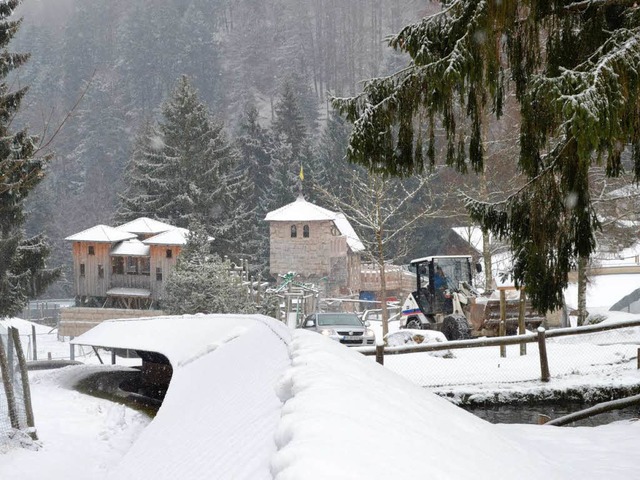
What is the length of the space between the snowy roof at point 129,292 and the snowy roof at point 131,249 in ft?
6.17

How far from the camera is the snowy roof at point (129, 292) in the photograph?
38.3 meters

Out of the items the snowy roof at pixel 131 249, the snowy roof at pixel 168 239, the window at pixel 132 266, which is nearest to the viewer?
the snowy roof at pixel 168 239

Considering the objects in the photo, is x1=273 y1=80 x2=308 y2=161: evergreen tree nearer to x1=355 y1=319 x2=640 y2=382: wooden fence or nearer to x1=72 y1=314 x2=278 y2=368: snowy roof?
x1=72 y1=314 x2=278 y2=368: snowy roof

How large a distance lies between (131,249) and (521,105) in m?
33.9

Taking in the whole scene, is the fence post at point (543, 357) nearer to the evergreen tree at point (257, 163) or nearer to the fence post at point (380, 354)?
the fence post at point (380, 354)

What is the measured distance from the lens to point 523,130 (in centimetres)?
755

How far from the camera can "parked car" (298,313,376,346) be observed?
21141mm

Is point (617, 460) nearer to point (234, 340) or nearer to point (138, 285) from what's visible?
point (234, 340)

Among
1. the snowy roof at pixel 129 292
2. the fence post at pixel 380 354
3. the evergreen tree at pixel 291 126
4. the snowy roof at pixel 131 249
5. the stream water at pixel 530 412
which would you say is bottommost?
the stream water at pixel 530 412

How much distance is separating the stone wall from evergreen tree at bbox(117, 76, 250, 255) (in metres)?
12.5

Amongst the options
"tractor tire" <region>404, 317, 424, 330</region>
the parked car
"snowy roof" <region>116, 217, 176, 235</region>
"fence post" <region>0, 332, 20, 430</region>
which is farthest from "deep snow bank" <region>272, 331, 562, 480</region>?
"snowy roof" <region>116, 217, 176, 235</region>

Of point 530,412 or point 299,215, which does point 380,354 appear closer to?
point 530,412

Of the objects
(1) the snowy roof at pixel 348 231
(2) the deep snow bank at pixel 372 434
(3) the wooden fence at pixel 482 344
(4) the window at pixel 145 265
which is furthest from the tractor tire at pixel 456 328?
(1) the snowy roof at pixel 348 231

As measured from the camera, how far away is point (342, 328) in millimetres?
21484
